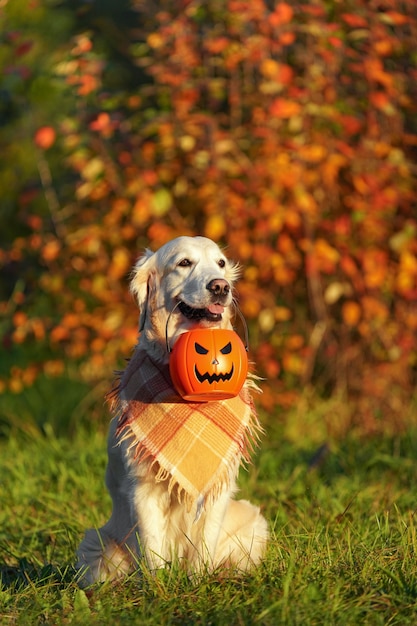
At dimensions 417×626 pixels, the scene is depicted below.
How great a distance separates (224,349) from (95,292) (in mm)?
3104

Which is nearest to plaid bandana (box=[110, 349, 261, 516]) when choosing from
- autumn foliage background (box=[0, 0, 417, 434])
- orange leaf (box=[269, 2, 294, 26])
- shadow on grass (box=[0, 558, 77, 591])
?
shadow on grass (box=[0, 558, 77, 591])

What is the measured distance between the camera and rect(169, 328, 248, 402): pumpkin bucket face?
314 centimetres

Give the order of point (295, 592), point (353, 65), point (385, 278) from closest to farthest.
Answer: point (295, 592)
point (353, 65)
point (385, 278)

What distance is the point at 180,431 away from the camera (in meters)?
3.42

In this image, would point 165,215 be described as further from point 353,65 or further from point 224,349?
point 224,349

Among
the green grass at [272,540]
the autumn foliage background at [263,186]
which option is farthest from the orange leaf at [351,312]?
the green grass at [272,540]

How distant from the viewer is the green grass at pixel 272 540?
2.75 m

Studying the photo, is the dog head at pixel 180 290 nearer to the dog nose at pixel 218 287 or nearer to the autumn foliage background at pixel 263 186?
the dog nose at pixel 218 287

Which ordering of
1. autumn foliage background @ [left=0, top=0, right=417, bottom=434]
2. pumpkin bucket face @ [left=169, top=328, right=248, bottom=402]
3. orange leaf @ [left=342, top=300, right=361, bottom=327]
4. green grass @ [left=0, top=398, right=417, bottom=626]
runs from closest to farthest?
1. green grass @ [left=0, top=398, right=417, bottom=626]
2. pumpkin bucket face @ [left=169, top=328, right=248, bottom=402]
3. autumn foliage background @ [left=0, top=0, right=417, bottom=434]
4. orange leaf @ [left=342, top=300, right=361, bottom=327]

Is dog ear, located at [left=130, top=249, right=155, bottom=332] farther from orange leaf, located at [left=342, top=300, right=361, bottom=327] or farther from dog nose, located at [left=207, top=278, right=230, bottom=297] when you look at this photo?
orange leaf, located at [left=342, top=300, right=361, bottom=327]

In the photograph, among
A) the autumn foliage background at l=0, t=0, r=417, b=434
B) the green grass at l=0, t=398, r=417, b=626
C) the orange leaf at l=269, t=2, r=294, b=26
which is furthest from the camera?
the autumn foliage background at l=0, t=0, r=417, b=434

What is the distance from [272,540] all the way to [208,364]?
29.4 inches

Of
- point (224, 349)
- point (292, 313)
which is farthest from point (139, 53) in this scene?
point (224, 349)

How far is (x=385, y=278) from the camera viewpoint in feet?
19.9
